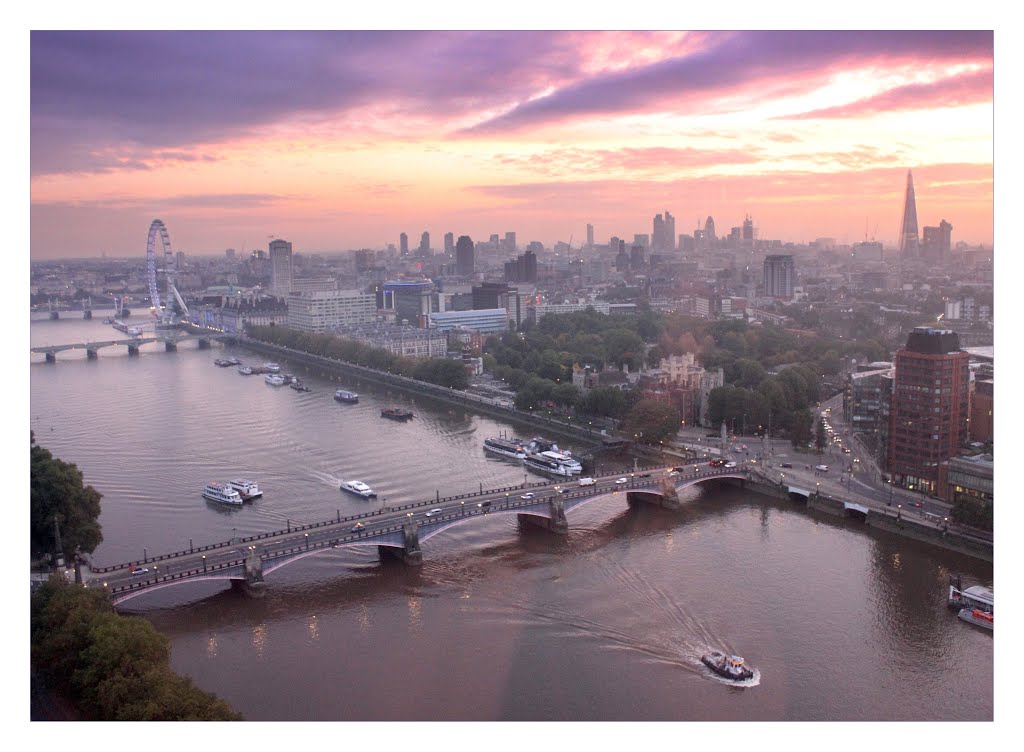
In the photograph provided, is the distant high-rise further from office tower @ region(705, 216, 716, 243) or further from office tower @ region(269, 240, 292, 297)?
office tower @ region(269, 240, 292, 297)

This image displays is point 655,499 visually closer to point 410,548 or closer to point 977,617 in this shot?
point 410,548

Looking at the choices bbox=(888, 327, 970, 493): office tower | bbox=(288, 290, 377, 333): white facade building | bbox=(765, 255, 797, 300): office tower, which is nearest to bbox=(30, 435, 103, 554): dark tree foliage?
bbox=(888, 327, 970, 493): office tower

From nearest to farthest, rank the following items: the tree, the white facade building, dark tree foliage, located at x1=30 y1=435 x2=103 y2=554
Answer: dark tree foliage, located at x1=30 y1=435 x2=103 y2=554 < the tree < the white facade building

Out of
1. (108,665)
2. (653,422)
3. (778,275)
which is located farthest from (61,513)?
(778,275)

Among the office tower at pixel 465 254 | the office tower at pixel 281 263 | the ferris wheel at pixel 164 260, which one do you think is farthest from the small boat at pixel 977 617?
the office tower at pixel 465 254

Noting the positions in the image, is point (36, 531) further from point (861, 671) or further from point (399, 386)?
point (399, 386)
